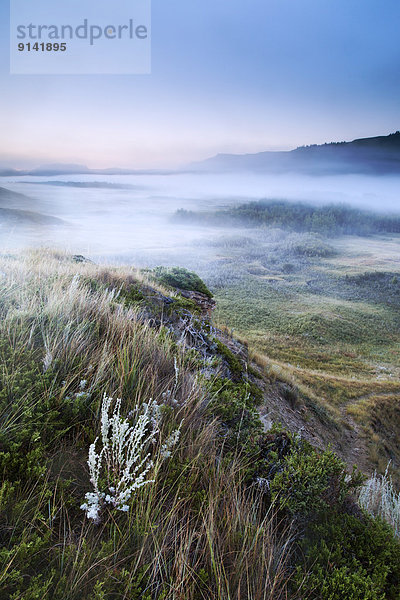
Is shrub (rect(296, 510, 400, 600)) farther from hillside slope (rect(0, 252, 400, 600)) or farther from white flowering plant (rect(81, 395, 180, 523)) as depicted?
white flowering plant (rect(81, 395, 180, 523))

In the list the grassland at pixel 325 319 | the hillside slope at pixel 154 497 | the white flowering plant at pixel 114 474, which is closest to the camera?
the hillside slope at pixel 154 497

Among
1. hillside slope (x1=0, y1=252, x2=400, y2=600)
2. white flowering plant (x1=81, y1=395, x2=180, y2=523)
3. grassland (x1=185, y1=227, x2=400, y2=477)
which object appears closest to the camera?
hillside slope (x1=0, y1=252, x2=400, y2=600)

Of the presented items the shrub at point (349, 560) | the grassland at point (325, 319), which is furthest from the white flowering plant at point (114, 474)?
the grassland at point (325, 319)

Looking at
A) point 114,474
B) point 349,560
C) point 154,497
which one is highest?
point 114,474

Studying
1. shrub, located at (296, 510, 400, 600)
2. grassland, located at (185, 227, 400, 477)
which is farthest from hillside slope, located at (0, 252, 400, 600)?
grassland, located at (185, 227, 400, 477)

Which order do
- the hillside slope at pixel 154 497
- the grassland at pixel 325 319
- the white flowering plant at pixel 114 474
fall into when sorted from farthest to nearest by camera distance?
1. the grassland at pixel 325 319
2. the white flowering plant at pixel 114 474
3. the hillside slope at pixel 154 497

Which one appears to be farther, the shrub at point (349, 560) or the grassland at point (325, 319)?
the grassland at point (325, 319)

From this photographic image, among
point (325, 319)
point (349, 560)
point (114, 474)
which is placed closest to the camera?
point (114, 474)

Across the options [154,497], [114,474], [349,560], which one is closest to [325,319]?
[349,560]

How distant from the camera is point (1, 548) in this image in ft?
4.67

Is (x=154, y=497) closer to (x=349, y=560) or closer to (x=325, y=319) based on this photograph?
(x=349, y=560)

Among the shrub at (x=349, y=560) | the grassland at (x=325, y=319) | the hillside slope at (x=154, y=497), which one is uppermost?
the hillside slope at (x=154, y=497)

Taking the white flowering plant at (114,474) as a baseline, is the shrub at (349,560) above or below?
below

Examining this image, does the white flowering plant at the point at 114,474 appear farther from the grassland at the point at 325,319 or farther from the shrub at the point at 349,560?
the grassland at the point at 325,319
